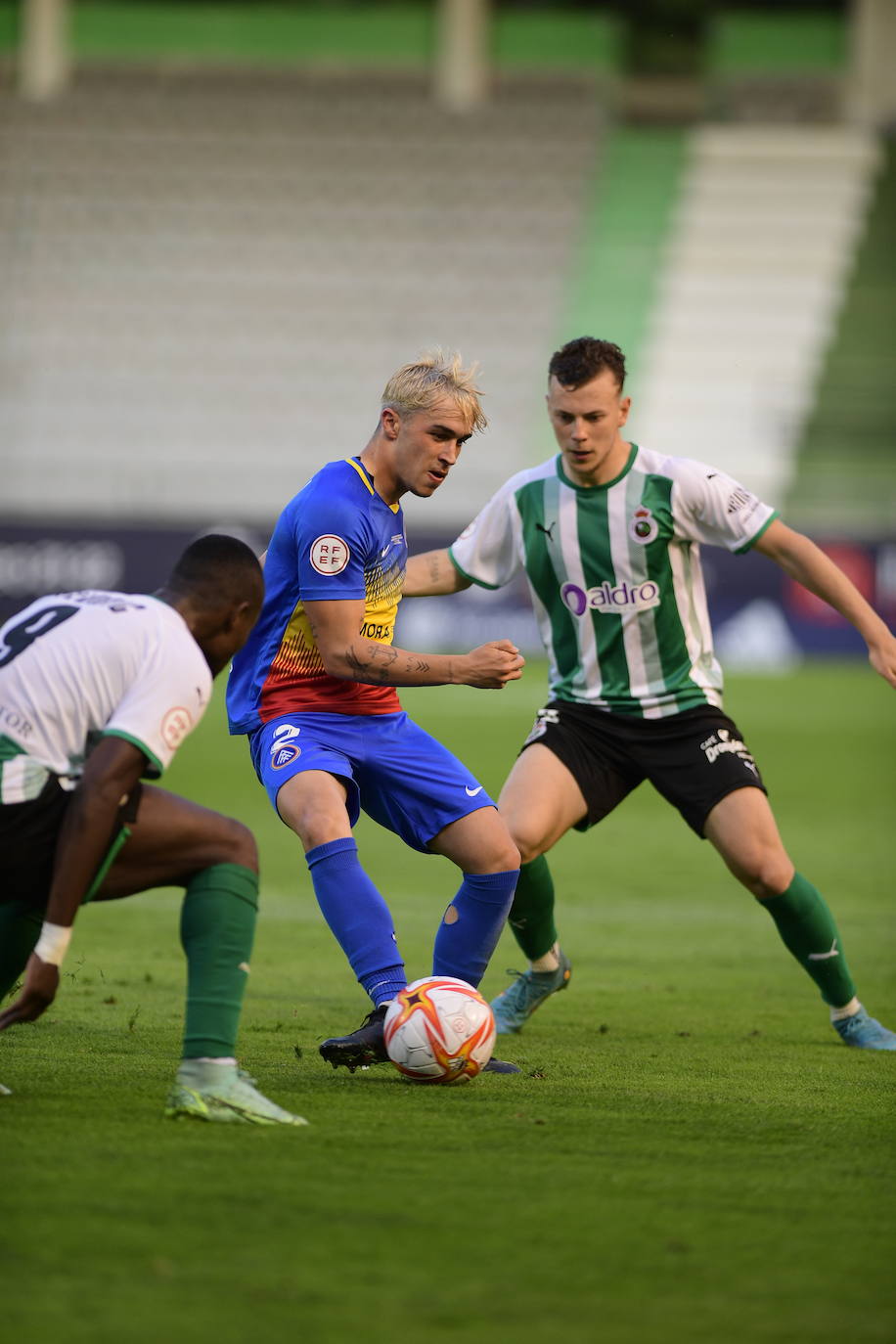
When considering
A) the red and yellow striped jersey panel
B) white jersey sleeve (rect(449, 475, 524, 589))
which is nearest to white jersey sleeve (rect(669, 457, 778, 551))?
white jersey sleeve (rect(449, 475, 524, 589))

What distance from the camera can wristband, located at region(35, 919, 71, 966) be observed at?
3.90 m

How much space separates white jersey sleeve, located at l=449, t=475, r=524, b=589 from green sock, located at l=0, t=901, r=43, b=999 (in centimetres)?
223

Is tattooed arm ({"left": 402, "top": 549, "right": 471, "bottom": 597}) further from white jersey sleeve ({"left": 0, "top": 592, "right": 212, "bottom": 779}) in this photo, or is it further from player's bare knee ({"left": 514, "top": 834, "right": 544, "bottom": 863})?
white jersey sleeve ({"left": 0, "top": 592, "right": 212, "bottom": 779})

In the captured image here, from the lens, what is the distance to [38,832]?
416cm

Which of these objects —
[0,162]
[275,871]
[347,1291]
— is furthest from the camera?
[0,162]

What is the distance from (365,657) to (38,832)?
1364mm

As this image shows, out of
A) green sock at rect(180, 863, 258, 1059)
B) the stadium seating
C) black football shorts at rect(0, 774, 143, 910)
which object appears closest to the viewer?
black football shorts at rect(0, 774, 143, 910)

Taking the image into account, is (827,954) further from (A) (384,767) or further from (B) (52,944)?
(B) (52,944)

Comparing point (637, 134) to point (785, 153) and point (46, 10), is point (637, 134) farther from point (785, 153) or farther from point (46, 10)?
point (46, 10)

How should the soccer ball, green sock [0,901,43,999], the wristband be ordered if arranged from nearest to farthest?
the wristband < green sock [0,901,43,999] < the soccer ball

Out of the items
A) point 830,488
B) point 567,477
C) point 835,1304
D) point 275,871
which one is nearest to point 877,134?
point 830,488

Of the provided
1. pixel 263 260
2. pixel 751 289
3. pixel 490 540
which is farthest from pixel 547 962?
pixel 751 289

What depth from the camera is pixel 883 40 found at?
3203cm

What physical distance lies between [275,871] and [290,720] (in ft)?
16.0
